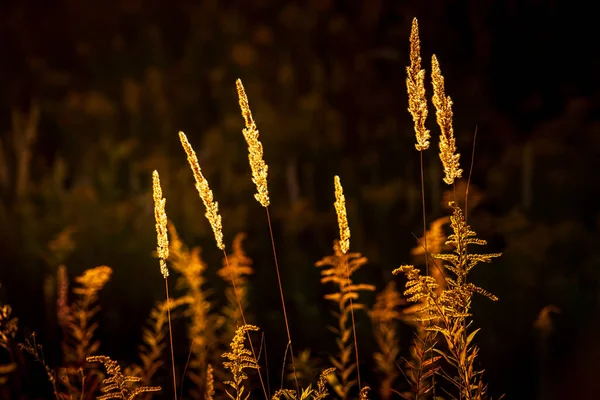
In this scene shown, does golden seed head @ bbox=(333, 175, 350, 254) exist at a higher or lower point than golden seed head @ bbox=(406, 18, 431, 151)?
lower

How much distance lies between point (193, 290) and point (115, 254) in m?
2.05

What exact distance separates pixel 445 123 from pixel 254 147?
1.44ft

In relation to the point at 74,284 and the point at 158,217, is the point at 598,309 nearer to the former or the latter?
the point at 74,284

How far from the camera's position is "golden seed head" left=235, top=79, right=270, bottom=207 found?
1.73 m

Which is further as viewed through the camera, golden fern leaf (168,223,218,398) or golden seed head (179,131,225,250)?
golden fern leaf (168,223,218,398)

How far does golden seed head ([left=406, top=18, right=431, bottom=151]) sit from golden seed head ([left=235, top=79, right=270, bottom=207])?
1.23 ft

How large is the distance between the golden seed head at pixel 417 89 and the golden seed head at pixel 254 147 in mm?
375

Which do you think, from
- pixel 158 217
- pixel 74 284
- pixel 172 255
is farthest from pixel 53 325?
pixel 158 217

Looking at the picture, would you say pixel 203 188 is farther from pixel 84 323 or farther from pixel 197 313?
pixel 197 313

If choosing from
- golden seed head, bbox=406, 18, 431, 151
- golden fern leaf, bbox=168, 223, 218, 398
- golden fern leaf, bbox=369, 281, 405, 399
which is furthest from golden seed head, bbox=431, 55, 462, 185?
golden fern leaf, bbox=168, 223, 218, 398

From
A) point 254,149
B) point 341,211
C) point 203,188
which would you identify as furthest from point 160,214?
point 341,211

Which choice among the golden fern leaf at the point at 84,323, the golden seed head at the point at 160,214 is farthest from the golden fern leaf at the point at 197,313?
the golden seed head at the point at 160,214

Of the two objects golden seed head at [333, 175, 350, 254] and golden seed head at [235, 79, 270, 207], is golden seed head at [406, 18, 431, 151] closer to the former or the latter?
golden seed head at [333, 175, 350, 254]

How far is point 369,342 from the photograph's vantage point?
387 centimetres
